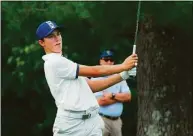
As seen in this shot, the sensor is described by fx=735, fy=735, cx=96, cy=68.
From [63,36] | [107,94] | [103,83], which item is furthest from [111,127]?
[103,83]

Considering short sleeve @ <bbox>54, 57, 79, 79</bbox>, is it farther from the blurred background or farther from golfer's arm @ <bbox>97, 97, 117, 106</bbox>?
golfer's arm @ <bbox>97, 97, 117, 106</bbox>

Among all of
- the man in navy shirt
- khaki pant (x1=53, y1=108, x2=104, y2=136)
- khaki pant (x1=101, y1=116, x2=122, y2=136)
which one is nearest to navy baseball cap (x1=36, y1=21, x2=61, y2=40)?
khaki pant (x1=53, y1=108, x2=104, y2=136)

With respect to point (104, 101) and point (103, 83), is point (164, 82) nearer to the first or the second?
point (104, 101)

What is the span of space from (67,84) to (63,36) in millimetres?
5514

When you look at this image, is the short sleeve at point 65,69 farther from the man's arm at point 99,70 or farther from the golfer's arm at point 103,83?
the golfer's arm at point 103,83

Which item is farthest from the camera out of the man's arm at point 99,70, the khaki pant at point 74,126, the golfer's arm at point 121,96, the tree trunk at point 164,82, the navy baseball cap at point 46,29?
the tree trunk at point 164,82

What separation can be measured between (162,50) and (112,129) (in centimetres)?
122

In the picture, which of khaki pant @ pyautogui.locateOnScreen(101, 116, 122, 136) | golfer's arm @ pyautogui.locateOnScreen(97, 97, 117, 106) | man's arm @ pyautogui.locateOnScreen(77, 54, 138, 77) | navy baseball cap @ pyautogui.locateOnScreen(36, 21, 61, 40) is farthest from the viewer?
khaki pant @ pyautogui.locateOnScreen(101, 116, 122, 136)

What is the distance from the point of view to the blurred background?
343 inches

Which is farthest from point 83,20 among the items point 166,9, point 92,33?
point 166,9

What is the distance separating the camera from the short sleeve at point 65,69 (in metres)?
5.80

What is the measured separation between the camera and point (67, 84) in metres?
5.83

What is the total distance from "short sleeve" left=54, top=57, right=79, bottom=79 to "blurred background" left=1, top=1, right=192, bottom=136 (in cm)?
261

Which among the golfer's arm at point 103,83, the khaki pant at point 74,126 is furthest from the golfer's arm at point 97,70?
the khaki pant at point 74,126
